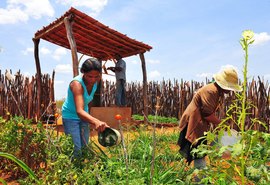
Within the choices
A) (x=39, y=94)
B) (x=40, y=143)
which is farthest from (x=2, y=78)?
(x=40, y=143)

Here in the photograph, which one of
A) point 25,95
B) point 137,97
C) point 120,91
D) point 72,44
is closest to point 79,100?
point 72,44

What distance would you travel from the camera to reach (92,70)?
320 cm

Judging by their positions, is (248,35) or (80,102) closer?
(248,35)

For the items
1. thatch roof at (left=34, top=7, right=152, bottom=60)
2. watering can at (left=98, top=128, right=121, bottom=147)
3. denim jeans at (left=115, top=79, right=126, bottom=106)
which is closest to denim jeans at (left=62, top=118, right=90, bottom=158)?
watering can at (left=98, top=128, right=121, bottom=147)

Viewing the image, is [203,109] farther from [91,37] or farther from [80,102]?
[91,37]

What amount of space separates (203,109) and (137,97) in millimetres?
10778

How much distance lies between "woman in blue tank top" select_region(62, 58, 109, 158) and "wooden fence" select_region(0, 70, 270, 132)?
108 cm

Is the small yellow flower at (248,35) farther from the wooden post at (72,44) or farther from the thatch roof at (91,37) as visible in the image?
the thatch roof at (91,37)

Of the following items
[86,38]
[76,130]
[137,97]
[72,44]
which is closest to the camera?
[76,130]

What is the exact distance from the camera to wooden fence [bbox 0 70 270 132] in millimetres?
8070

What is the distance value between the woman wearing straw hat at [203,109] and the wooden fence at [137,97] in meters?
0.80

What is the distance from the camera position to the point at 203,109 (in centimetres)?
347

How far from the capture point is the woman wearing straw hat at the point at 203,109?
3.32 meters

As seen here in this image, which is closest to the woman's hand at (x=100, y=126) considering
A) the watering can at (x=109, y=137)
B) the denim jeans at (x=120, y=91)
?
the watering can at (x=109, y=137)
